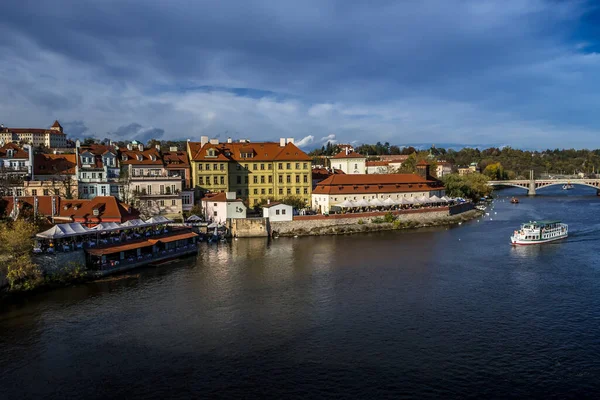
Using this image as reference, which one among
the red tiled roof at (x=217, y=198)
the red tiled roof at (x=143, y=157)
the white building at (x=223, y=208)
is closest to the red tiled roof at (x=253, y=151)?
the red tiled roof at (x=143, y=157)

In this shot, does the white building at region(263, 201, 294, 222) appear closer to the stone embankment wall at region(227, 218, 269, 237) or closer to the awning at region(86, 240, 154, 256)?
the stone embankment wall at region(227, 218, 269, 237)

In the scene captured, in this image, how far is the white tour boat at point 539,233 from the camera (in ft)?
124

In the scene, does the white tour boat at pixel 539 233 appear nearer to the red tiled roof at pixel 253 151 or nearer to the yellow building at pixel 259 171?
the yellow building at pixel 259 171

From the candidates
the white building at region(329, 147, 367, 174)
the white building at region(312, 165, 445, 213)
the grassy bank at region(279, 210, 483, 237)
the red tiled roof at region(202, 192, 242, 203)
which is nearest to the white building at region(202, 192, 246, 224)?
the red tiled roof at region(202, 192, 242, 203)

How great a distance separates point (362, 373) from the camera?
1557cm

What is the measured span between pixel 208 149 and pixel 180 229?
1524cm

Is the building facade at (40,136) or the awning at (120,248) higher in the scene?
the building facade at (40,136)

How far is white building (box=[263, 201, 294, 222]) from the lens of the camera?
146ft

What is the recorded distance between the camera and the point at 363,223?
4747 centimetres

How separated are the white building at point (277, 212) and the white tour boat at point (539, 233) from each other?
Result: 19371 millimetres

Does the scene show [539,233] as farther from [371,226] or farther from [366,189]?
[366,189]

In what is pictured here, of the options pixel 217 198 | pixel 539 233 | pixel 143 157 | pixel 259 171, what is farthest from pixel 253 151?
pixel 539 233

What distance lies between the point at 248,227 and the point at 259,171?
10993mm

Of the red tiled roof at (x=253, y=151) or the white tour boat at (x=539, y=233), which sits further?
the red tiled roof at (x=253, y=151)
